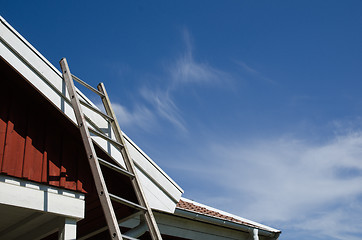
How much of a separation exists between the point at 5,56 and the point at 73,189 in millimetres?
1326

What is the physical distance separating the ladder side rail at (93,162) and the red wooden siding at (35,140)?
0.25 m

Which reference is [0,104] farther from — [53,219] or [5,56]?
[53,219]

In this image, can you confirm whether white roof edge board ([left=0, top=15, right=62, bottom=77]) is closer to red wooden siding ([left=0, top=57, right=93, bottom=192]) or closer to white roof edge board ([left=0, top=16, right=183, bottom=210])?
white roof edge board ([left=0, top=16, right=183, bottom=210])

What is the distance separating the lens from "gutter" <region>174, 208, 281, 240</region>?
18.4 ft

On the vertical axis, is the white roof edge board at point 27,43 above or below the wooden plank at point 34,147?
above

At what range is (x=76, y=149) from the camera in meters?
3.80

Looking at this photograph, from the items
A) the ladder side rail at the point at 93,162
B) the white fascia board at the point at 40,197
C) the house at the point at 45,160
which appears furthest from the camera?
the house at the point at 45,160

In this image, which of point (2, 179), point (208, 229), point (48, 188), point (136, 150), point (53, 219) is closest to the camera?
point (2, 179)

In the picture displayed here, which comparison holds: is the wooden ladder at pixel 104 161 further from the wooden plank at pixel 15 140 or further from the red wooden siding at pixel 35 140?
the wooden plank at pixel 15 140

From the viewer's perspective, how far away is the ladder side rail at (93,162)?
9.82 ft

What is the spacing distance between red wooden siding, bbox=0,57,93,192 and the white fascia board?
0.06 metres

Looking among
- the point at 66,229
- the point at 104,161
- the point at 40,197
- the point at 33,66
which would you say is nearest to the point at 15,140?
the point at 40,197

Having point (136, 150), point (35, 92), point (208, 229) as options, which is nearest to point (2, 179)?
point (35, 92)

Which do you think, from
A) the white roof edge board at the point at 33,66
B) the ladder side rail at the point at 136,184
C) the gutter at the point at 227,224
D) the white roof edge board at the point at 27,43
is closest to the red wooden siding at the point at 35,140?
the white roof edge board at the point at 33,66
